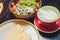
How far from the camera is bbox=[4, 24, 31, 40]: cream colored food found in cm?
97

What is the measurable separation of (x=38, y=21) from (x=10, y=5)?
0.18 m

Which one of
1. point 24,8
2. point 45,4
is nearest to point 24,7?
point 24,8

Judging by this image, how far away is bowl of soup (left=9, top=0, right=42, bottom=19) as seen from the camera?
1.03 meters

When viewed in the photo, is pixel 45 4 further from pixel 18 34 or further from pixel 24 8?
pixel 18 34

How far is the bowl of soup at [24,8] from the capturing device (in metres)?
1.03

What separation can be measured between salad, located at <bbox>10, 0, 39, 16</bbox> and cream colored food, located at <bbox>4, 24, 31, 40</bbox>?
3.2 inches

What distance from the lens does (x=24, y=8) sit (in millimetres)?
1063

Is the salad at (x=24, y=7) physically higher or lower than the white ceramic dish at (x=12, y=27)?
higher

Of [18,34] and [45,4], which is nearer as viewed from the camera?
[18,34]

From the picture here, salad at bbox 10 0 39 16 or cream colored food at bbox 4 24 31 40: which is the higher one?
salad at bbox 10 0 39 16

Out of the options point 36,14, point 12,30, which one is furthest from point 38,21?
point 12,30

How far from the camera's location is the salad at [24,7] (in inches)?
40.8

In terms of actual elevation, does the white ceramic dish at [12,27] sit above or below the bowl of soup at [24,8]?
below

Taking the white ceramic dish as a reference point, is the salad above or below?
above
